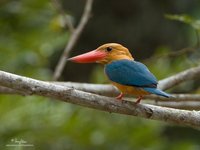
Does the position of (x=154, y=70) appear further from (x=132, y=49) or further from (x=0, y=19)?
(x=132, y=49)

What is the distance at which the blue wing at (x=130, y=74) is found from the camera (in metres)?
3.16

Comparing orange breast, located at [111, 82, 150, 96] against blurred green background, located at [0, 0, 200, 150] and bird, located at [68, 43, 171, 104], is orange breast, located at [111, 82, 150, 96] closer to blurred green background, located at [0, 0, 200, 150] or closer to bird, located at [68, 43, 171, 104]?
bird, located at [68, 43, 171, 104]

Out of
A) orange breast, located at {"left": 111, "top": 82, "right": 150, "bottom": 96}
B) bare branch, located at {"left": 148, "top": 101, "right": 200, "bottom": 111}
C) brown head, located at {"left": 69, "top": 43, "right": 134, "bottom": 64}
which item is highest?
brown head, located at {"left": 69, "top": 43, "right": 134, "bottom": 64}

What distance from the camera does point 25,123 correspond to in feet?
15.7

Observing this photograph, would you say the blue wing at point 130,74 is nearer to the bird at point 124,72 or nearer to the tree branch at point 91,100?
the bird at point 124,72

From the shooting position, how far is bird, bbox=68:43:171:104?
10.4 feet

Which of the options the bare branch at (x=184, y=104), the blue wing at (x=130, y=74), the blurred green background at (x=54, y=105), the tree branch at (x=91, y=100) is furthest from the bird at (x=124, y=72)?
the blurred green background at (x=54, y=105)

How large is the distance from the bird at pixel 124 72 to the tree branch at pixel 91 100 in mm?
103

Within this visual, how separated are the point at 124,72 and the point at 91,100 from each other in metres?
0.42

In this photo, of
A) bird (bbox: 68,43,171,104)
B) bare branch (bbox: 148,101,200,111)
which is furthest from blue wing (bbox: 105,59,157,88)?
bare branch (bbox: 148,101,200,111)

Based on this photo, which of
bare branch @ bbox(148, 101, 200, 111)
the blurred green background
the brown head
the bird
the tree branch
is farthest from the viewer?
the blurred green background

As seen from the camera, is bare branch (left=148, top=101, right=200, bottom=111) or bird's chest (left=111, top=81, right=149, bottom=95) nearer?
bird's chest (left=111, top=81, right=149, bottom=95)

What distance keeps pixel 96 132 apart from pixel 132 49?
319cm

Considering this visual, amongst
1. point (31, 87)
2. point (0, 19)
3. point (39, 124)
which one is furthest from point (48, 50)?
point (31, 87)
